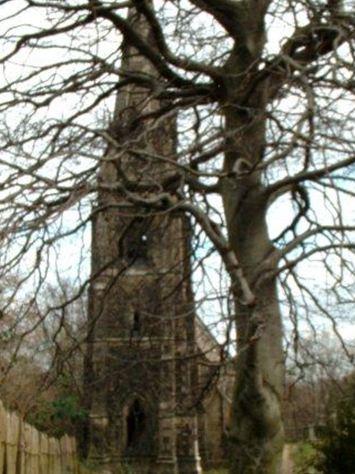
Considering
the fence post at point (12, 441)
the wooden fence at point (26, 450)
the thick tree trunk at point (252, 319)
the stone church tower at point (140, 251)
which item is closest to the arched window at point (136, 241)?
the stone church tower at point (140, 251)

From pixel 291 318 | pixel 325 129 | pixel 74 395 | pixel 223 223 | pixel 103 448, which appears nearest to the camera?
pixel 325 129

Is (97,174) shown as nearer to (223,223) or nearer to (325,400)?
(223,223)

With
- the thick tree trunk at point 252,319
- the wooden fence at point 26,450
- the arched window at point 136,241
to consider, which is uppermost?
the arched window at point 136,241

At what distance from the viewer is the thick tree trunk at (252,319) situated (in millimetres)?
6605

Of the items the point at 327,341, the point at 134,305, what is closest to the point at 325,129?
the point at 327,341

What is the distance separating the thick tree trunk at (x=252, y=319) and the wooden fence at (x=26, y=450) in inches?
76.8

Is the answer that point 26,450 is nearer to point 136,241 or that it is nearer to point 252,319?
point 252,319

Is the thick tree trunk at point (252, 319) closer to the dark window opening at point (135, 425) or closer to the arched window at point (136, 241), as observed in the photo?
the arched window at point (136, 241)

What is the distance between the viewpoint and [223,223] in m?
8.88

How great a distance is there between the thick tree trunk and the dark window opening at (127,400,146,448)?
74.4 ft

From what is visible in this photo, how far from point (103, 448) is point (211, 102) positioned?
21.6 meters

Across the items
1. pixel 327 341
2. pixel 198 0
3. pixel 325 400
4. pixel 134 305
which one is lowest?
pixel 325 400

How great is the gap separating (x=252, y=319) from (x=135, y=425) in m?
25.5

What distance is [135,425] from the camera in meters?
30.4
